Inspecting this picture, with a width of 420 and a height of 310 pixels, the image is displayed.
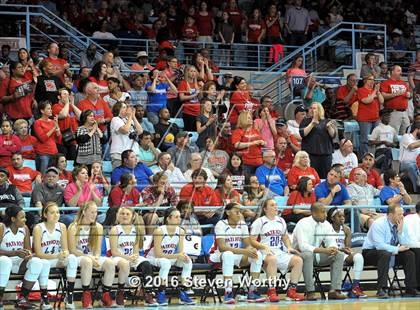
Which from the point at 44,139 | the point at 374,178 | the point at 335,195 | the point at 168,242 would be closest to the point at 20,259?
the point at 168,242

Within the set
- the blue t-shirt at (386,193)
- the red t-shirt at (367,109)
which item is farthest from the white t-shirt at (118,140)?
the red t-shirt at (367,109)

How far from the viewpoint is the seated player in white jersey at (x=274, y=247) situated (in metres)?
16.7

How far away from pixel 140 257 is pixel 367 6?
15464 mm

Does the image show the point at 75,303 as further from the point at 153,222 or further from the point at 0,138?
the point at 0,138

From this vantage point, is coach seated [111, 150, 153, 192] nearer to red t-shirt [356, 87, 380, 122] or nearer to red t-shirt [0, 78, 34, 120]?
red t-shirt [0, 78, 34, 120]

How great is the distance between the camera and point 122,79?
20547 millimetres

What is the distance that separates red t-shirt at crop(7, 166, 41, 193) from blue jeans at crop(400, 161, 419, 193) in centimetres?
627

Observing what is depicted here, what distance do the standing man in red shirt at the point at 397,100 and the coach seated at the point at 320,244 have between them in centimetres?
555

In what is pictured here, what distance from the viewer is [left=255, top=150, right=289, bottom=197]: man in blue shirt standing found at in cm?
1757

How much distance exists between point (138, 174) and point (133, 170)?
183 mm

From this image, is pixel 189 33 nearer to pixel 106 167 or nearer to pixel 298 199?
pixel 106 167

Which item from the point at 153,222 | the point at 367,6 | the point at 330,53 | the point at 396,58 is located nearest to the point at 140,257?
the point at 153,222

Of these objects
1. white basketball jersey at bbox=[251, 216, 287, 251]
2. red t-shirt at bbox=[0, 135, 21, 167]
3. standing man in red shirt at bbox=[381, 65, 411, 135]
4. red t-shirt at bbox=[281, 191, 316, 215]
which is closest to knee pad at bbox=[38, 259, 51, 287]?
red t-shirt at bbox=[0, 135, 21, 167]

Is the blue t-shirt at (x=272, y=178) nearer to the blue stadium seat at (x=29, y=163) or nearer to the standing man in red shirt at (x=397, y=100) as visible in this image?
the blue stadium seat at (x=29, y=163)
